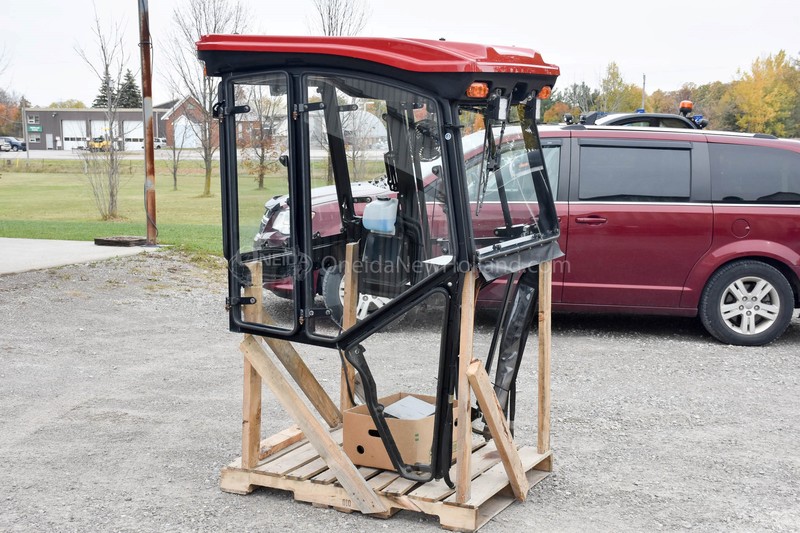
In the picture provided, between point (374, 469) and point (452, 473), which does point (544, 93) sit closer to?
point (452, 473)

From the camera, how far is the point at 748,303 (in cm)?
880

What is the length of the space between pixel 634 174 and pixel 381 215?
4.80 metres

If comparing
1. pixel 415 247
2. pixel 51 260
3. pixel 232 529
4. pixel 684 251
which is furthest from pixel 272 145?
pixel 51 260

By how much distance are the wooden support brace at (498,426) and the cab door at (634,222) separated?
4250 mm

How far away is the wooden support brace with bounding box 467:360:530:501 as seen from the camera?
423 cm

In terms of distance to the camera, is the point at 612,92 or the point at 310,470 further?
the point at 612,92

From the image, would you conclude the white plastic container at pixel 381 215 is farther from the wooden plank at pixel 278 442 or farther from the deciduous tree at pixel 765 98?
the deciduous tree at pixel 765 98

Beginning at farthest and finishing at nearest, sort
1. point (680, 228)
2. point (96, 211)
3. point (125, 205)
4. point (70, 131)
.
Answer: point (70, 131)
point (125, 205)
point (96, 211)
point (680, 228)

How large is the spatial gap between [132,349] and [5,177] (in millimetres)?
40833

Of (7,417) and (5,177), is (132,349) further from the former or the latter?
(5,177)

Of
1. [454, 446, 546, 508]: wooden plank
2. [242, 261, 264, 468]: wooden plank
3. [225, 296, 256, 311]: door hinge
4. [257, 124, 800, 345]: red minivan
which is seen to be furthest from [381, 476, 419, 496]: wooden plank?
[257, 124, 800, 345]: red minivan

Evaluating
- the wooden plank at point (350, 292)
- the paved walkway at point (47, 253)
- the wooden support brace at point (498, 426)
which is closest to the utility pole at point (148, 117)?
the paved walkway at point (47, 253)

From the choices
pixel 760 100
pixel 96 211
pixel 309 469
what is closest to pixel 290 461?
pixel 309 469

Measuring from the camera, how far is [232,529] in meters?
4.38
